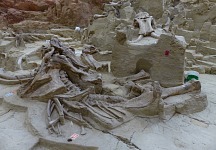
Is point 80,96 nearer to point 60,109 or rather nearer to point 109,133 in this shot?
point 60,109

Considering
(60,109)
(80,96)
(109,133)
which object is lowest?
(109,133)

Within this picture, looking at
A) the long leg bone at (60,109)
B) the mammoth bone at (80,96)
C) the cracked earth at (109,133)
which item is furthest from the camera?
the mammoth bone at (80,96)

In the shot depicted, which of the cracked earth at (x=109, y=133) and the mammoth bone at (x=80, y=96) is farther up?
the mammoth bone at (x=80, y=96)

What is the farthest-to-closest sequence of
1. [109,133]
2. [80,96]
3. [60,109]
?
[80,96] < [60,109] < [109,133]

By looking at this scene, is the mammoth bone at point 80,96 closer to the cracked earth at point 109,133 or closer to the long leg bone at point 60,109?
the long leg bone at point 60,109

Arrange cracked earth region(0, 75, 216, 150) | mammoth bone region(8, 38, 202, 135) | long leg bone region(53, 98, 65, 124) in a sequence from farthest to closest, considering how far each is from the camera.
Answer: mammoth bone region(8, 38, 202, 135), long leg bone region(53, 98, 65, 124), cracked earth region(0, 75, 216, 150)

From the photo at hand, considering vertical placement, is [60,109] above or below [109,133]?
above

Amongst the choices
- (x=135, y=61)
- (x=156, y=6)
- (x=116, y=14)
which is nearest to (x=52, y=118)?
(x=135, y=61)

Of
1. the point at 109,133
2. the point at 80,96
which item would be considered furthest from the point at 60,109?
the point at 109,133

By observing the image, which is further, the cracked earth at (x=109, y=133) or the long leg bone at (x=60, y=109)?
the long leg bone at (x=60, y=109)

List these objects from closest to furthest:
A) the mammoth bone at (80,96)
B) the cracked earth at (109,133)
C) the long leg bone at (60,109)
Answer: the cracked earth at (109,133), the long leg bone at (60,109), the mammoth bone at (80,96)

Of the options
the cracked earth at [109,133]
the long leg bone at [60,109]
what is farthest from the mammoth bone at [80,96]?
the cracked earth at [109,133]

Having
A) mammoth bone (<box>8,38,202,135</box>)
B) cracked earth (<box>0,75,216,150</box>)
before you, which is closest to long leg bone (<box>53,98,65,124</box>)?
mammoth bone (<box>8,38,202,135</box>)

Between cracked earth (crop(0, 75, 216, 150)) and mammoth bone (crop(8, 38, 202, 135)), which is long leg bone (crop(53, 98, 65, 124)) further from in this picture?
cracked earth (crop(0, 75, 216, 150))
